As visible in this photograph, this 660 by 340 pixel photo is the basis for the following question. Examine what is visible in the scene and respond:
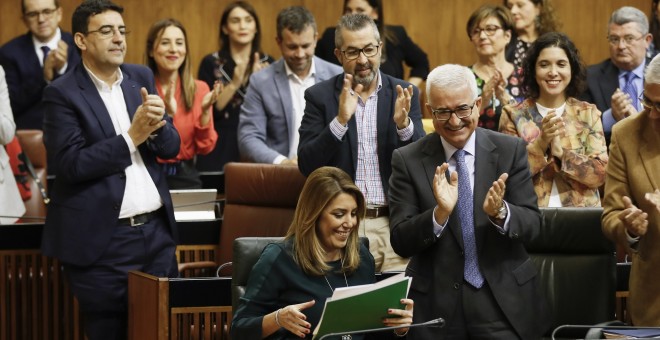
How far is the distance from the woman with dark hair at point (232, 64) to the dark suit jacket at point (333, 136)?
68.4 inches

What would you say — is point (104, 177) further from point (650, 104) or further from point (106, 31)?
point (650, 104)

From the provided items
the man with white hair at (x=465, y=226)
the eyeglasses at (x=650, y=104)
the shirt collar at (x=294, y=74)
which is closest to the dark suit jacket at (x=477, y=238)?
the man with white hair at (x=465, y=226)

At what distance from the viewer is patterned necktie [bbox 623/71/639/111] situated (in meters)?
4.88

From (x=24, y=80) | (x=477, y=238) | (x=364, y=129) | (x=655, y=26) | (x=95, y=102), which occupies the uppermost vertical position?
(x=655, y=26)

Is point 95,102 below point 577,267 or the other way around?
the other way around

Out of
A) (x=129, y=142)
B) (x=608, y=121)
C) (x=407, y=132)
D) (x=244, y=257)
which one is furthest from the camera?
(x=608, y=121)

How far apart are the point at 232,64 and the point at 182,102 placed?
63cm

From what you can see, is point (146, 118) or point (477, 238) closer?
point (477, 238)

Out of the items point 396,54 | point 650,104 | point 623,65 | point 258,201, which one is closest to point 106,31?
point 258,201

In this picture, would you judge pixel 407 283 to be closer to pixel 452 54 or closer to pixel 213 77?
pixel 213 77

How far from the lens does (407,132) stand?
Answer: 3.67m

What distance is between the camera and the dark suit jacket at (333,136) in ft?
12.2

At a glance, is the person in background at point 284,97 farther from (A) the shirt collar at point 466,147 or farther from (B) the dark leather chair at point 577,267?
(A) the shirt collar at point 466,147

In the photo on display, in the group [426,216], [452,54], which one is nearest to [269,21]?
[452,54]
